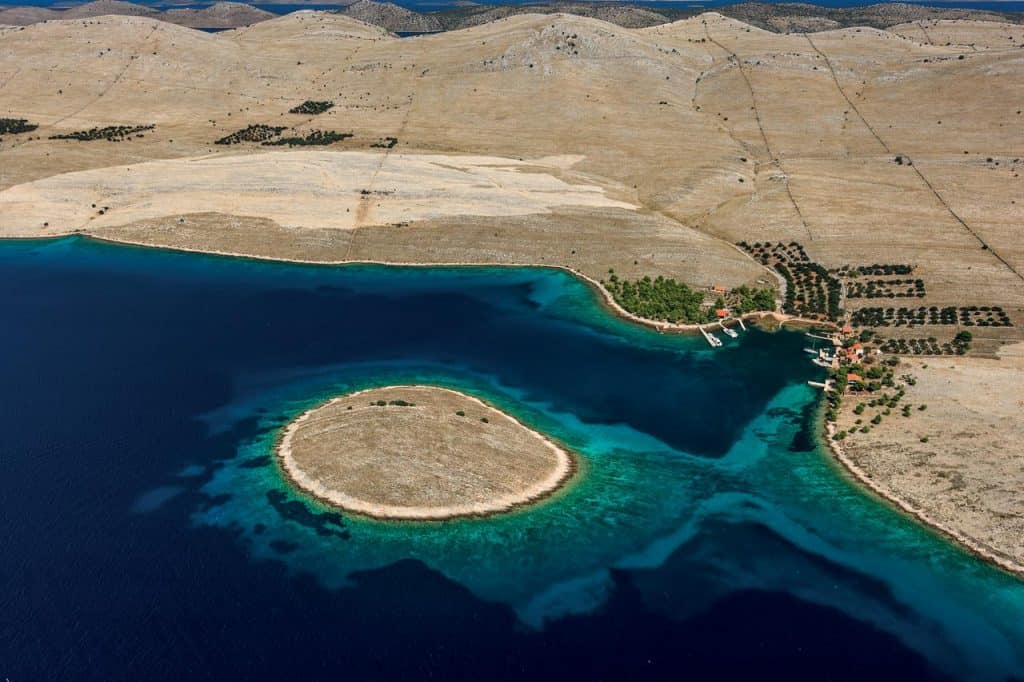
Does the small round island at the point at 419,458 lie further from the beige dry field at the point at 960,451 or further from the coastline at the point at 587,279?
the coastline at the point at 587,279

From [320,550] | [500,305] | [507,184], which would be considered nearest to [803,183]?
[507,184]

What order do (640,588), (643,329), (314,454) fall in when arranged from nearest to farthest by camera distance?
1. (640,588)
2. (314,454)
3. (643,329)

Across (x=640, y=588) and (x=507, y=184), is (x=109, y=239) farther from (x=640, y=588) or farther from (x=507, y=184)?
(x=640, y=588)

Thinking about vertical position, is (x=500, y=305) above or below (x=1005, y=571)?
above

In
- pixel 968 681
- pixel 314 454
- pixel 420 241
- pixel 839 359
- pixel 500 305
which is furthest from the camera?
pixel 420 241

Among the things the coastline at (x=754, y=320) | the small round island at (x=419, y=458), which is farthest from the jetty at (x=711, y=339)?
the small round island at (x=419, y=458)

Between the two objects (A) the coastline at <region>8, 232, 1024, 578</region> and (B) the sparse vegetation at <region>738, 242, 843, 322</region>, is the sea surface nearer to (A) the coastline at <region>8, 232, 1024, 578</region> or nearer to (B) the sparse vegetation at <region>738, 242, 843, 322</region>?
(A) the coastline at <region>8, 232, 1024, 578</region>

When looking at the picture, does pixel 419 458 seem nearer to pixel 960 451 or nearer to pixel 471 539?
pixel 471 539
